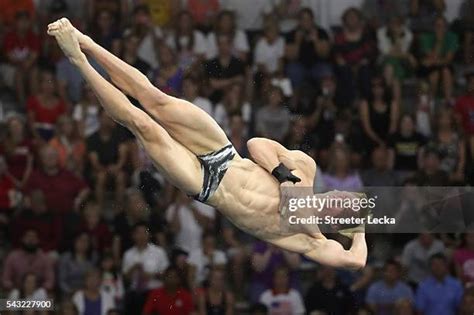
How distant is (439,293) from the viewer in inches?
531

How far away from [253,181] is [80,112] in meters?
3.78

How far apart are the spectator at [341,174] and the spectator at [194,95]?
1.21 m

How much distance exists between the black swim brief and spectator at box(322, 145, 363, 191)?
109 inches

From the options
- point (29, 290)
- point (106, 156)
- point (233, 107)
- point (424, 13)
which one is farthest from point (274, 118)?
point (29, 290)

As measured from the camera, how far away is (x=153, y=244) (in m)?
13.7

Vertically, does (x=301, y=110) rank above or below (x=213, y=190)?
above

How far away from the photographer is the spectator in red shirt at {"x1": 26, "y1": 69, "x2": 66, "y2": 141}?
1434cm

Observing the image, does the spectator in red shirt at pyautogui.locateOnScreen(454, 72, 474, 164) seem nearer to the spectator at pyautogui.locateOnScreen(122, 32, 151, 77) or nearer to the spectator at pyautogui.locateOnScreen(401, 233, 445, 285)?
the spectator at pyautogui.locateOnScreen(401, 233, 445, 285)

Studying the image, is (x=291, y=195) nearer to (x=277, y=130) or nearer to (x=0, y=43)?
(x=277, y=130)

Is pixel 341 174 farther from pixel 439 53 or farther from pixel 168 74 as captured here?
pixel 439 53

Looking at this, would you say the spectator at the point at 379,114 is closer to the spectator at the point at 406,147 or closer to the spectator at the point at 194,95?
the spectator at the point at 406,147

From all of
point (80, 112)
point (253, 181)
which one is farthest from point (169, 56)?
point (253, 181)

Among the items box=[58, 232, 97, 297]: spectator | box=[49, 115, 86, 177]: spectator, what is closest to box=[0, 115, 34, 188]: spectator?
box=[49, 115, 86, 177]: spectator

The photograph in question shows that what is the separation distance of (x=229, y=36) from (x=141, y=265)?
2519mm
